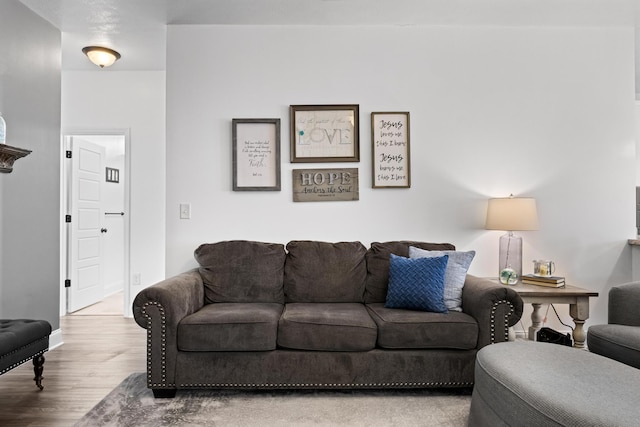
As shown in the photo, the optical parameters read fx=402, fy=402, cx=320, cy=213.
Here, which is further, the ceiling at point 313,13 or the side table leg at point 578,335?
the ceiling at point 313,13

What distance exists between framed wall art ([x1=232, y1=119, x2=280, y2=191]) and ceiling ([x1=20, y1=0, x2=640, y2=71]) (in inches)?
32.6

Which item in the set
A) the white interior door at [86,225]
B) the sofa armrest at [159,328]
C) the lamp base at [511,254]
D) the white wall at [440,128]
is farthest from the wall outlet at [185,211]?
the lamp base at [511,254]

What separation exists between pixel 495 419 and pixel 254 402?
130cm

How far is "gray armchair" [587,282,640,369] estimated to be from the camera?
1892 mm

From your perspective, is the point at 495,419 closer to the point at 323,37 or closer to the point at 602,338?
the point at 602,338

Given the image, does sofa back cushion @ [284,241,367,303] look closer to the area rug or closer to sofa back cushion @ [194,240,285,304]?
sofa back cushion @ [194,240,285,304]

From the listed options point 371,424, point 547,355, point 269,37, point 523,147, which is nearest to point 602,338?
point 547,355

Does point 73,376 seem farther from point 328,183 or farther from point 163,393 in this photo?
point 328,183

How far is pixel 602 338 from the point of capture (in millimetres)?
2029

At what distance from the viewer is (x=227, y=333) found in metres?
2.32

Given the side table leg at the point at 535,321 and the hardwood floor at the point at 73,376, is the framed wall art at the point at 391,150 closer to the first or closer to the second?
the side table leg at the point at 535,321

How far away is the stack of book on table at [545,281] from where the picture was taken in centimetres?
288

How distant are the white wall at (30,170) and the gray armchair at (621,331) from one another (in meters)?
3.78

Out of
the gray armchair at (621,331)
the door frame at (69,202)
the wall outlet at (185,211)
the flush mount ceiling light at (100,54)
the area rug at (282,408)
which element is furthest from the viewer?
the door frame at (69,202)
